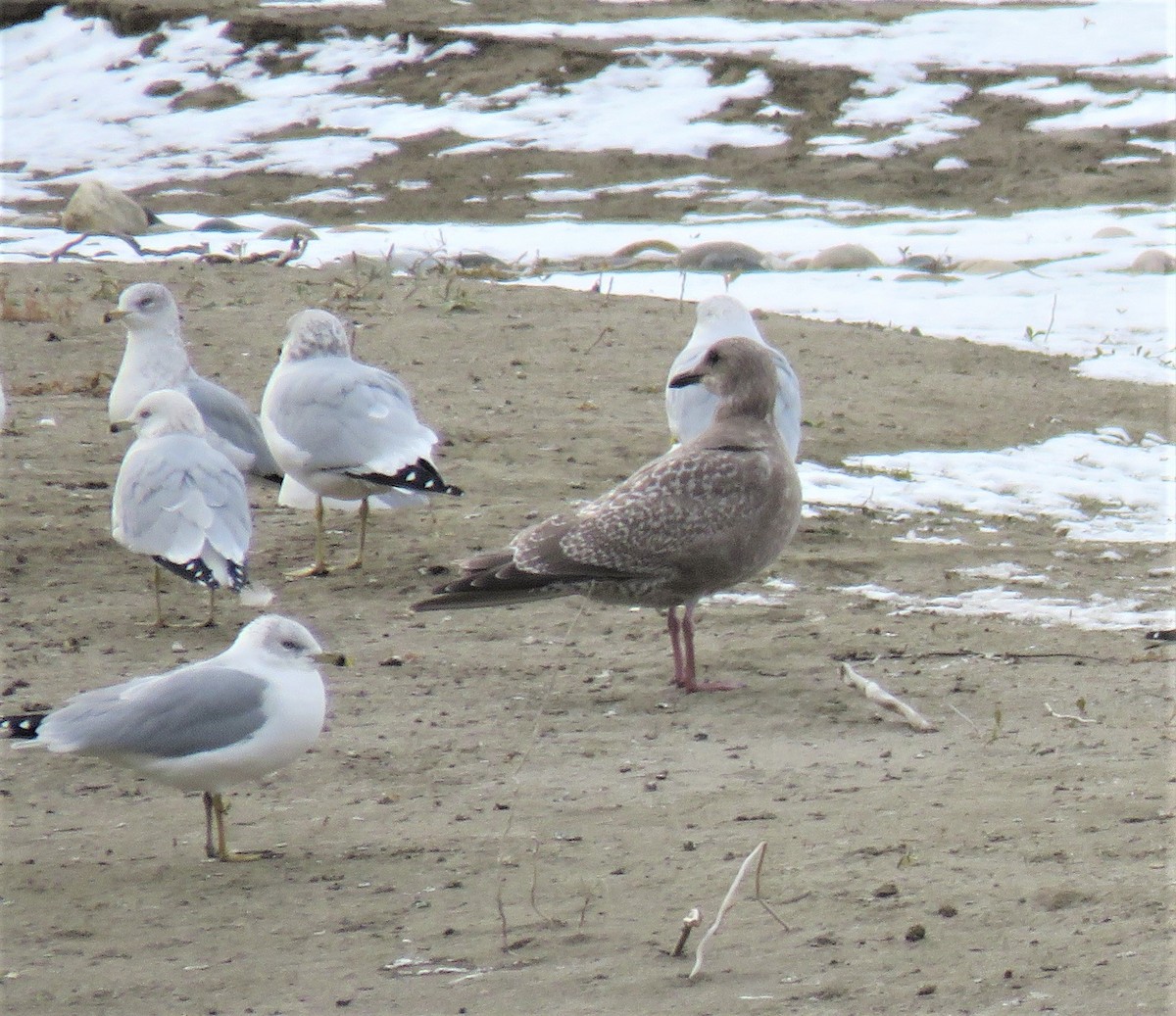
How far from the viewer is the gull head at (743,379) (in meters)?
5.88

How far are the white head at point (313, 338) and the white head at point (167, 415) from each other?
84 centimetres

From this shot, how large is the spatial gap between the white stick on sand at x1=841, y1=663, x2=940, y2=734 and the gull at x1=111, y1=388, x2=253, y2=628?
2007 millimetres

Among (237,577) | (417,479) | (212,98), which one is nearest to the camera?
(237,577)

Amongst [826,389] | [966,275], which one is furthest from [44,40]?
[826,389]

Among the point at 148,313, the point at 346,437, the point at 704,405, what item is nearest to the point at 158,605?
the point at 346,437

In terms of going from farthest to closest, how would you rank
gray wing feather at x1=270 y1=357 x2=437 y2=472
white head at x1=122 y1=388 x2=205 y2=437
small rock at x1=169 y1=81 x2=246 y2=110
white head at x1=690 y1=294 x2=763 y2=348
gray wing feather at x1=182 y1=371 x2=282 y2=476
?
small rock at x1=169 y1=81 x2=246 y2=110
white head at x1=690 y1=294 x2=763 y2=348
gray wing feather at x1=182 y1=371 x2=282 y2=476
gray wing feather at x1=270 y1=357 x2=437 y2=472
white head at x1=122 y1=388 x2=205 y2=437

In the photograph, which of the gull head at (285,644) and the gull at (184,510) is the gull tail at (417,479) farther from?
the gull head at (285,644)

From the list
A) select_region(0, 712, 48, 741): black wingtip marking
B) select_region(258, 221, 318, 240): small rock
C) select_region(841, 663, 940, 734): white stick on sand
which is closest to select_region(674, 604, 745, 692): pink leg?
select_region(841, 663, 940, 734): white stick on sand

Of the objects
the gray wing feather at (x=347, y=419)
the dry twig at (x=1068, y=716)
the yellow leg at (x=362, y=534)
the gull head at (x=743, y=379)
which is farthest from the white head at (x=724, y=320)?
the dry twig at (x=1068, y=716)

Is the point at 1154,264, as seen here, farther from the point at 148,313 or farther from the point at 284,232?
the point at 148,313

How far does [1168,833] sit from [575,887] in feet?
4.28

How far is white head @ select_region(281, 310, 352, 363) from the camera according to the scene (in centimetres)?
726

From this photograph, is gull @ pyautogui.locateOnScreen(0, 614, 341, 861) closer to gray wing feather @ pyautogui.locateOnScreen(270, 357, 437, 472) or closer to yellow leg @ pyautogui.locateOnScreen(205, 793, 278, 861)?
yellow leg @ pyautogui.locateOnScreen(205, 793, 278, 861)

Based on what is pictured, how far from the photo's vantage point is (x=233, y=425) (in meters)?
7.27
